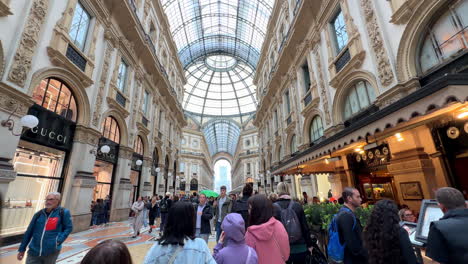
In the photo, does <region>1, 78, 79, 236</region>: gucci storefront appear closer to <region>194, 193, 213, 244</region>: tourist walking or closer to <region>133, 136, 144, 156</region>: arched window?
<region>194, 193, 213, 244</region>: tourist walking

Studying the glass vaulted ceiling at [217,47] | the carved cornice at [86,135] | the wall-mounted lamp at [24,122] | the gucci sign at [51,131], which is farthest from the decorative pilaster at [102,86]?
the glass vaulted ceiling at [217,47]

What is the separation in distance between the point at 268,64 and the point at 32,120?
2068 centimetres

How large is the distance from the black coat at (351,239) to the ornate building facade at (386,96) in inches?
98.2

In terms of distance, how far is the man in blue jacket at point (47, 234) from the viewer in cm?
307

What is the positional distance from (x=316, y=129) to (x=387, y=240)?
35.3 ft

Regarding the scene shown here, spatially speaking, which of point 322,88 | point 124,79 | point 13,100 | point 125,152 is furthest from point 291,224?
point 124,79

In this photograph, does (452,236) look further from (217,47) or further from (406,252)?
(217,47)

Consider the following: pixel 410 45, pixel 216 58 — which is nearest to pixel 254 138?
pixel 216 58

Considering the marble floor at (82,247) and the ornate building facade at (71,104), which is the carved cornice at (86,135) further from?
the marble floor at (82,247)

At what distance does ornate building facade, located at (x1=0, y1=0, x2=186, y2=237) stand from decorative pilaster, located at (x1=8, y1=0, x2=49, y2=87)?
30 mm

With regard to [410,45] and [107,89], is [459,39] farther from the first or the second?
[107,89]

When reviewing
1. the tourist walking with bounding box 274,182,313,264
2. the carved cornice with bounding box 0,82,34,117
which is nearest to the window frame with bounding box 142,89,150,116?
the carved cornice with bounding box 0,82,34,117

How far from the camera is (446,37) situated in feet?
16.4

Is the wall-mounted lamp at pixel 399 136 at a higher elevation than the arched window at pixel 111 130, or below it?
below
